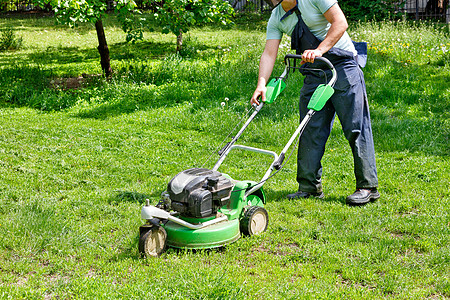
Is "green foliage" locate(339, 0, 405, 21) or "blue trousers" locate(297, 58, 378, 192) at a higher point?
"green foliage" locate(339, 0, 405, 21)

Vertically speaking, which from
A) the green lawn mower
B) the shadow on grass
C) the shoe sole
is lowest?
the shadow on grass

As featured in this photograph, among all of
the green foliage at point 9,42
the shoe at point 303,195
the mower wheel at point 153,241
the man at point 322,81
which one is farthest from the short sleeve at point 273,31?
the green foliage at point 9,42

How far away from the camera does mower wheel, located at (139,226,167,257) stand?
3332mm

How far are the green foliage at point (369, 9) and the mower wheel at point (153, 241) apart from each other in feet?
42.9

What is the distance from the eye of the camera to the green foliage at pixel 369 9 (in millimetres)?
15062

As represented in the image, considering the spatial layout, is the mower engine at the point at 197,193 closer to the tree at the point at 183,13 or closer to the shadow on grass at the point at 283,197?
the shadow on grass at the point at 283,197

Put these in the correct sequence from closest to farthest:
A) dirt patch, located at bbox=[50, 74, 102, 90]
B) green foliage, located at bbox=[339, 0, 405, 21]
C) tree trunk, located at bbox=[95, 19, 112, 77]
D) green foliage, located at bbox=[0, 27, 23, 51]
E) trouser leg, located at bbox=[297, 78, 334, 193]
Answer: trouser leg, located at bbox=[297, 78, 334, 193] → dirt patch, located at bbox=[50, 74, 102, 90] → tree trunk, located at bbox=[95, 19, 112, 77] → green foliage, located at bbox=[0, 27, 23, 51] → green foliage, located at bbox=[339, 0, 405, 21]

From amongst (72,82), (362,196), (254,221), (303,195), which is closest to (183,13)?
(72,82)

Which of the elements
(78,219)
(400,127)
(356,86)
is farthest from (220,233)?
(400,127)

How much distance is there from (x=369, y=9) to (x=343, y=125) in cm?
1196

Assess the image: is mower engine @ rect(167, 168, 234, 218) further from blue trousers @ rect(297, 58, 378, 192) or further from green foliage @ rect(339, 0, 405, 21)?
green foliage @ rect(339, 0, 405, 21)

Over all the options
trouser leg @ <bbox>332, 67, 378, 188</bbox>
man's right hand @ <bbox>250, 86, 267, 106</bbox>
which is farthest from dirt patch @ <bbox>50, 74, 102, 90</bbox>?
trouser leg @ <bbox>332, 67, 378, 188</bbox>

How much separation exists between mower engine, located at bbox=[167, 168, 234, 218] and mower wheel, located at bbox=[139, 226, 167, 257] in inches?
7.7

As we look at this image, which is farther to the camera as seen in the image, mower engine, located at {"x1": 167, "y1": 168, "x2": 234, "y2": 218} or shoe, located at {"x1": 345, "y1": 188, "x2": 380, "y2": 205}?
shoe, located at {"x1": 345, "y1": 188, "x2": 380, "y2": 205}
